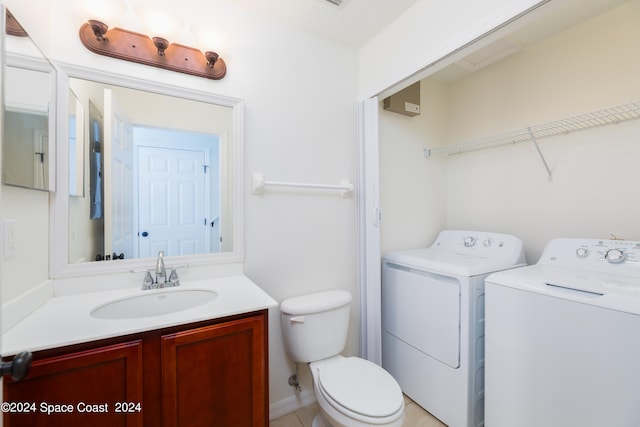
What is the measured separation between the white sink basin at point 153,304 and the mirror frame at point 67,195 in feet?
0.57

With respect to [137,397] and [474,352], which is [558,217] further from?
[137,397]

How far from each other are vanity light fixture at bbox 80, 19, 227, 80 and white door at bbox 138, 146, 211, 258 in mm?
428

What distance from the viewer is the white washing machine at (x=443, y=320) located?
1.53m

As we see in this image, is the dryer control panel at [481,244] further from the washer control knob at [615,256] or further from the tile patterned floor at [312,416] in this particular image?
the tile patterned floor at [312,416]

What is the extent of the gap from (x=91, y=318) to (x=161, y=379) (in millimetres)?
342

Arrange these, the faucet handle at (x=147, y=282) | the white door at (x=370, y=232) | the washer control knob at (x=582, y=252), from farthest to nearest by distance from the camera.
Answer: the white door at (x=370, y=232), the washer control knob at (x=582, y=252), the faucet handle at (x=147, y=282)

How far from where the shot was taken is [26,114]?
0.98m

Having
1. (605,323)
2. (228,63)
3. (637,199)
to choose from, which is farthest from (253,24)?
(637,199)

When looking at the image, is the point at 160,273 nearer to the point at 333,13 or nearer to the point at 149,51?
the point at 149,51

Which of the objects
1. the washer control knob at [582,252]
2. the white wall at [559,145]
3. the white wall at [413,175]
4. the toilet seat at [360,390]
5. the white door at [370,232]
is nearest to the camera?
the toilet seat at [360,390]

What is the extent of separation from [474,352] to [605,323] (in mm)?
636

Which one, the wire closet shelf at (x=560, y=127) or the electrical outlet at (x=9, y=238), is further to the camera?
the wire closet shelf at (x=560, y=127)

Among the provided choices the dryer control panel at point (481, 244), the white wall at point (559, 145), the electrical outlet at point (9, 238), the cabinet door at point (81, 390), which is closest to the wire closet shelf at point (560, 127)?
the white wall at point (559, 145)

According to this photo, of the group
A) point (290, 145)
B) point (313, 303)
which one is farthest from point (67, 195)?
point (313, 303)
